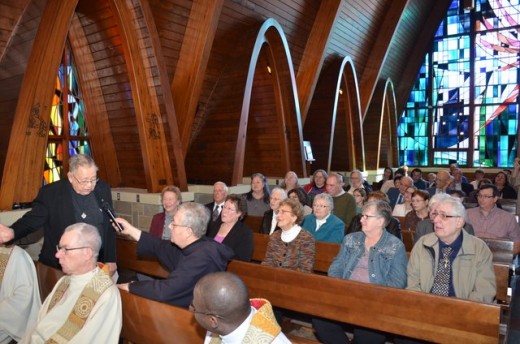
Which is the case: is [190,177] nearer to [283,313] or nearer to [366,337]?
[283,313]

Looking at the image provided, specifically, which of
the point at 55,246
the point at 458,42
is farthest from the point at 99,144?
the point at 458,42

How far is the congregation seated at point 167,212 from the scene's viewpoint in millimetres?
4340

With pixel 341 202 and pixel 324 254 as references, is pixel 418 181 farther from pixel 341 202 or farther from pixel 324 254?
pixel 324 254

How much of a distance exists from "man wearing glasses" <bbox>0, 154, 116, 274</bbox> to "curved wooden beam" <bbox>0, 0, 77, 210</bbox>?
1621 mm

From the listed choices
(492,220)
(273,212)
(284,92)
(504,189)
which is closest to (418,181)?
(504,189)

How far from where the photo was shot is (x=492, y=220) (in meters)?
4.71

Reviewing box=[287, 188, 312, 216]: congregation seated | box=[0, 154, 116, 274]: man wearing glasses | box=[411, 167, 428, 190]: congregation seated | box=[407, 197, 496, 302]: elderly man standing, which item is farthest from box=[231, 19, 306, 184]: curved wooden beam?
box=[407, 197, 496, 302]: elderly man standing

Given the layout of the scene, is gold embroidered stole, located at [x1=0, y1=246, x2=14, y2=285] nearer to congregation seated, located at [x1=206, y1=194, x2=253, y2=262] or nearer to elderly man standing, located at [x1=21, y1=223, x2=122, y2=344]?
elderly man standing, located at [x1=21, y1=223, x2=122, y2=344]

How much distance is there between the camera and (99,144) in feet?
22.4

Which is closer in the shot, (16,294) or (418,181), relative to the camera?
(16,294)

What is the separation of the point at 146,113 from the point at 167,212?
222 cm

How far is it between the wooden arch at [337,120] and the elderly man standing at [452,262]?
809cm

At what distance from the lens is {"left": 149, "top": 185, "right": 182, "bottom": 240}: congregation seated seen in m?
4.34

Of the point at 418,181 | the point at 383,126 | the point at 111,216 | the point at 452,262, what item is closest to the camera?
the point at 452,262
